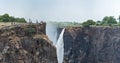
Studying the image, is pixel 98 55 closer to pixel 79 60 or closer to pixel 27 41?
pixel 79 60

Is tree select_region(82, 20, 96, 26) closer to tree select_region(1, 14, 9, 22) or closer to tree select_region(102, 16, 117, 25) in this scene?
tree select_region(102, 16, 117, 25)

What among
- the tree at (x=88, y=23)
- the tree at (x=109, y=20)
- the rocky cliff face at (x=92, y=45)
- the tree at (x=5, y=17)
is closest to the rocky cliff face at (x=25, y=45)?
the tree at (x=5, y=17)

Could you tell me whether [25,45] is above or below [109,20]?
below

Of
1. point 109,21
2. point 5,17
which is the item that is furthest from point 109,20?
point 5,17

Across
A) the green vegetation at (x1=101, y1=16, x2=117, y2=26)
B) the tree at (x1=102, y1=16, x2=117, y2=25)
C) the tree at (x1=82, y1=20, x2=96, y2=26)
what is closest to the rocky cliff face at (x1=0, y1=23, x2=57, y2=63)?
the tree at (x1=82, y1=20, x2=96, y2=26)

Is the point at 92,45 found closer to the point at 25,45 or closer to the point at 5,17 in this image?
the point at 5,17

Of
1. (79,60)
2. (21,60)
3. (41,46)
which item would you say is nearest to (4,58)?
(21,60)

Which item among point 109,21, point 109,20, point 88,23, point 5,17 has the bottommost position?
point 88,23
